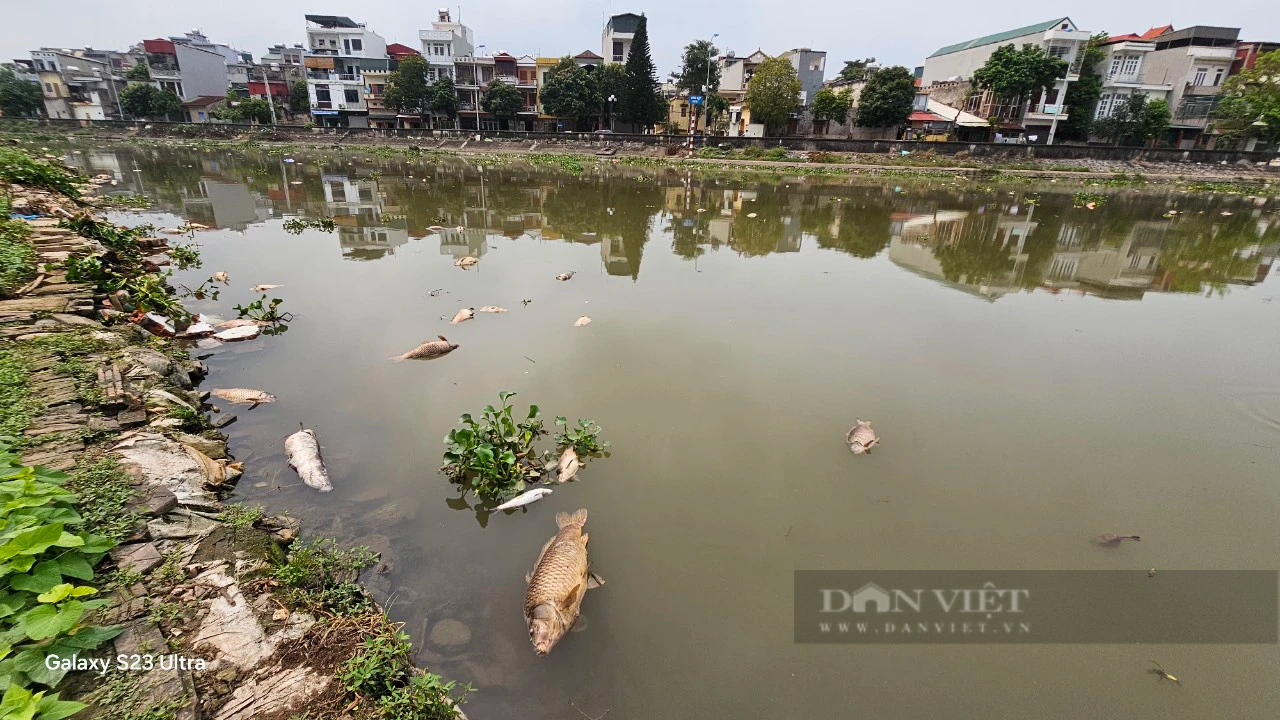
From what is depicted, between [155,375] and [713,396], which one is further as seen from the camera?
[713,396]

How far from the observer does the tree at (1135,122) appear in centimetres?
3609

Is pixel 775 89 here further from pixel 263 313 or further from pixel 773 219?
pixel 263 313

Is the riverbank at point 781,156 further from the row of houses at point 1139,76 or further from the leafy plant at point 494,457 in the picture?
the leafy plant at point 494,457

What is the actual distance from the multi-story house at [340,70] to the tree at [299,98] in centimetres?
156

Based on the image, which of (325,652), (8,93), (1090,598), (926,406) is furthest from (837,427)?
(8,93)

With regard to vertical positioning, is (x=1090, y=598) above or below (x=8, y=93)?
below

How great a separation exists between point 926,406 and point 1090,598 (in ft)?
6.57

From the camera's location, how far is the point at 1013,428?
14.7 feet

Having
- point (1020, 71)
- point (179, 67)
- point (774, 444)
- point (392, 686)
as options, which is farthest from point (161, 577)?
point (179, 67)

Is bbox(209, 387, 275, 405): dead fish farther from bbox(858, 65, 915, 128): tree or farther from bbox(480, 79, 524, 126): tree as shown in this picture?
bbox(480, 79, 524, 126): tree

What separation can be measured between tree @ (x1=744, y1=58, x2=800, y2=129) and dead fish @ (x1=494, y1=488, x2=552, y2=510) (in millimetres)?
39784

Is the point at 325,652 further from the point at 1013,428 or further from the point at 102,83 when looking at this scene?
the point at 102,83

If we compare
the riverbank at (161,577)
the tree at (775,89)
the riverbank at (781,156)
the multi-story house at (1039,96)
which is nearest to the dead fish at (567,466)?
the riverbank at (161,577)

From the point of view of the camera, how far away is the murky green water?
8.52 feet
